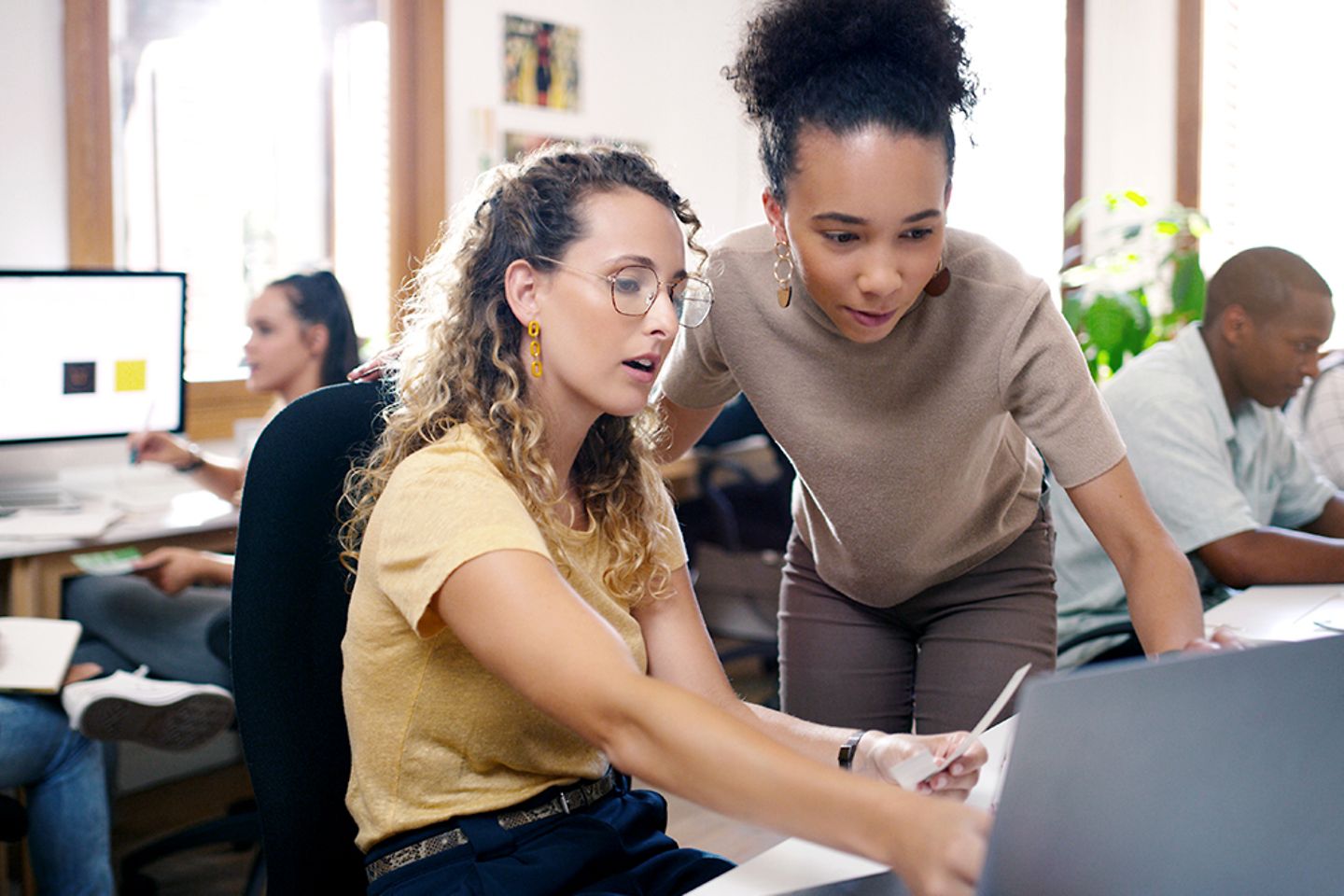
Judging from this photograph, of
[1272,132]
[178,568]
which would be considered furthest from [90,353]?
[1272,132]

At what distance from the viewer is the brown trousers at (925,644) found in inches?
61.5

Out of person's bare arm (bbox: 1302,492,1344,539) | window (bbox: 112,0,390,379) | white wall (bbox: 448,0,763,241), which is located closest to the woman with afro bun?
person's bare arm (bbox: 1302,492,1344,539)

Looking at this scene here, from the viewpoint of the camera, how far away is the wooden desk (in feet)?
7.72

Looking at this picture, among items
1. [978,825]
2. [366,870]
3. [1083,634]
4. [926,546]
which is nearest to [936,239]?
[926,546]

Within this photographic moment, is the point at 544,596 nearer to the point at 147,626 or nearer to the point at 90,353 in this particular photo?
the point at 147,626

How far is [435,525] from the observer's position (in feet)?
3.16

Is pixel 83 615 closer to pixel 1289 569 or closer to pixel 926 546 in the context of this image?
pixel 926 546

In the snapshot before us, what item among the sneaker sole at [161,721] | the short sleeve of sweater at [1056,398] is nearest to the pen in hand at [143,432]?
the sneaker sole at [161,721]

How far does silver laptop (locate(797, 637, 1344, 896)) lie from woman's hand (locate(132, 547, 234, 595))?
1968mm

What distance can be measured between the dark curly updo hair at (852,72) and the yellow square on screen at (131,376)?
1979 millimetres

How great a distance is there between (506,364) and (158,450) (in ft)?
6.47

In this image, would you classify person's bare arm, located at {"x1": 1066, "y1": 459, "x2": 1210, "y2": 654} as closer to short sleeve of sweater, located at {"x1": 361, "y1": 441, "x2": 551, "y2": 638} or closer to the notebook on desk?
short sleeve of sweater, located at {"x1": 361, "y1": 441, "x2": 551, "y2": 638}

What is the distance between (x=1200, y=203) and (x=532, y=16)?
2.28m

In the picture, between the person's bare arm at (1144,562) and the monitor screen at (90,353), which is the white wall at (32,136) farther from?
the person's bare arm at (1144,562)
